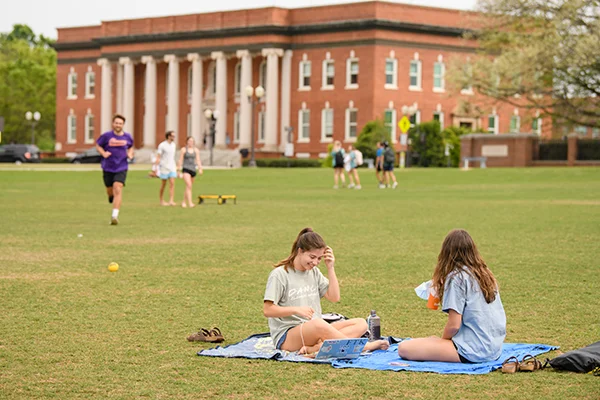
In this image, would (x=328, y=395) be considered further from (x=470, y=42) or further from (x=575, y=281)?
(x=470, y=42)

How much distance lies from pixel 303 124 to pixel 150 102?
15710 millimetres

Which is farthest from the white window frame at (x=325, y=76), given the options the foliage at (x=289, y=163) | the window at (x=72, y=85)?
the window at (x=72, y=85)

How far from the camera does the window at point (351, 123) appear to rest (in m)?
82.2

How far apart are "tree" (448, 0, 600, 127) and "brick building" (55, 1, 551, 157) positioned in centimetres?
1740

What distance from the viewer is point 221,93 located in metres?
89.4

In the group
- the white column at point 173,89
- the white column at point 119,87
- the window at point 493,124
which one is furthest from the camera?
the white column at point 119,87

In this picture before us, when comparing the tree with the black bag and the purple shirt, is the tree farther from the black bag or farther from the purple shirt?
the black bag

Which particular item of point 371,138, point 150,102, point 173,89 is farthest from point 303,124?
point 150,102

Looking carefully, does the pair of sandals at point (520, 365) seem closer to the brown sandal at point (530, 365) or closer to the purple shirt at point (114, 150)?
the brown sandal at point (530, 365)

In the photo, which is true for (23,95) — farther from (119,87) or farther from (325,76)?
(325,76)

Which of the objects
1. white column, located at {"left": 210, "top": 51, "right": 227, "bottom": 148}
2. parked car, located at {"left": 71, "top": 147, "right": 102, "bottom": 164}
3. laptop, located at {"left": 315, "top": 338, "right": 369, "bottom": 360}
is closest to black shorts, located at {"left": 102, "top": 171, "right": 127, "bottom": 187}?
laptop, located at {"left": 315, "top": 338, "right": 369, "bottom": 360}

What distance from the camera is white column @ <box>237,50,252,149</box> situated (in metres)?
86.4

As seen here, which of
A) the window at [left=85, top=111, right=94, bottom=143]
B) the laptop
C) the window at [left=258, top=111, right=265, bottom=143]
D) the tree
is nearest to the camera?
the laptop

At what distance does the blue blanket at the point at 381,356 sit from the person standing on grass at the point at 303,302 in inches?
5.5
